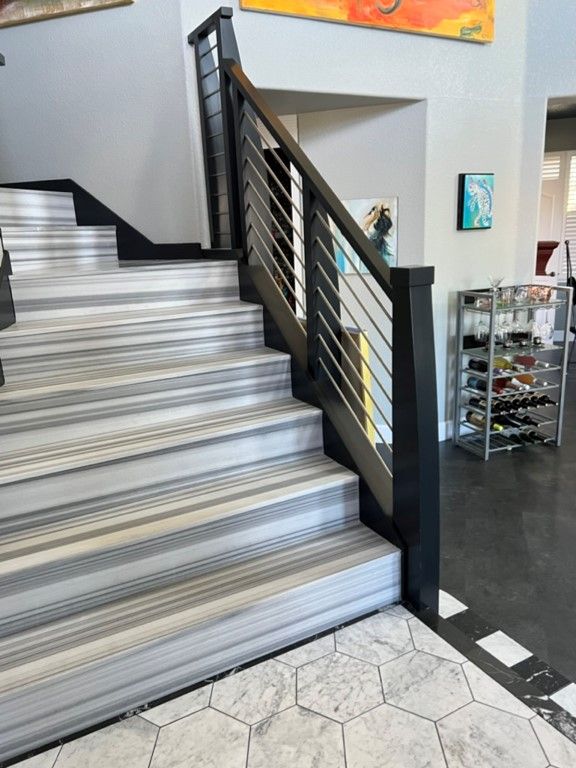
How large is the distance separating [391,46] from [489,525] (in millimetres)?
3004

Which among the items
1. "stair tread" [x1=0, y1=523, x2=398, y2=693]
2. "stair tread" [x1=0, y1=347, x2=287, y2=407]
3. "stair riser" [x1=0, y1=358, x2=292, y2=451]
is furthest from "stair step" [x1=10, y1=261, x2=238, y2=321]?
"stair tread" [x1=0, y1=523, x2=398, y2=693]

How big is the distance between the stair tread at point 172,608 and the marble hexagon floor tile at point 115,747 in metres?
0.18

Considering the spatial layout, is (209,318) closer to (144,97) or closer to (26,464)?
(26,464)

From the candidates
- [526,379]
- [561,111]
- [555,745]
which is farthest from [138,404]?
[561,111]

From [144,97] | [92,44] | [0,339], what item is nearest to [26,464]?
[0,339]

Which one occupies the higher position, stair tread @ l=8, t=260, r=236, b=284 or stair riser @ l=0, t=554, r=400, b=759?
stair tread @ l=8, t=260, r=236, b=284

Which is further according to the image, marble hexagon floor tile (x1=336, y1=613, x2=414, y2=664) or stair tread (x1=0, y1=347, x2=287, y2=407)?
stair tread (x1=0, y1=347, x2=287, y2=407)

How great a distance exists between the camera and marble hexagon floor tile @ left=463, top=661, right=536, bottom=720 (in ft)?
4.47

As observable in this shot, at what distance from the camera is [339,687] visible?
1.44 m

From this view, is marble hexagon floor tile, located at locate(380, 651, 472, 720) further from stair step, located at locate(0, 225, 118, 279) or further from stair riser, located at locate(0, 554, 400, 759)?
stair step, located at locate(0, 225, 118, 279)

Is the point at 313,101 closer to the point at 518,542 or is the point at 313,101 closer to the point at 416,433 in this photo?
the point at 416,433

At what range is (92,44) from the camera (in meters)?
3.14

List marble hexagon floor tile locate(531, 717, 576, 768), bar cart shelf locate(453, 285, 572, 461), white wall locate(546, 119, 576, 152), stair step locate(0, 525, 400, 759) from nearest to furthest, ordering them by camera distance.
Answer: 1. marble hexagon floor tile locate(531, 717, 576, 768)
2. stair step locate(0, 525, 400, 759)
3. bar cart shelf locate(453, 285, 572, 461)
4. white wall locate(546, 119, 576, 152)

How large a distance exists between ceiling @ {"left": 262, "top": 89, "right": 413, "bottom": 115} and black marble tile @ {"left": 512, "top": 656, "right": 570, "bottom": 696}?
3.13 m
